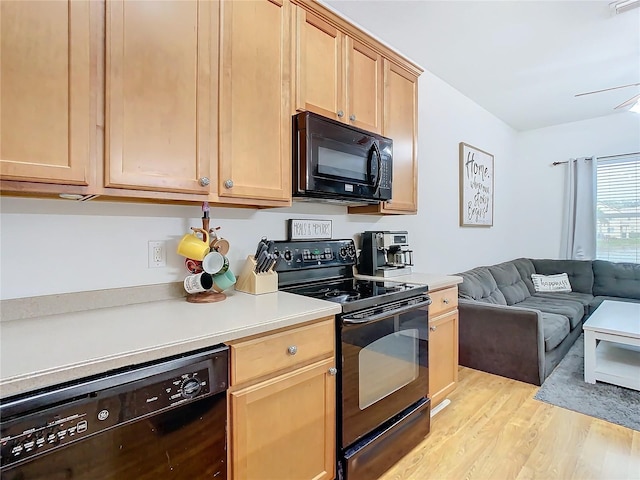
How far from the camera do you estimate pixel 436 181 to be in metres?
3.34

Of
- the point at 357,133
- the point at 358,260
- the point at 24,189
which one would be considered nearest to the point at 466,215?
the point at 358,260

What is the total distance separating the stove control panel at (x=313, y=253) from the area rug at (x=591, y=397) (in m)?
1.74

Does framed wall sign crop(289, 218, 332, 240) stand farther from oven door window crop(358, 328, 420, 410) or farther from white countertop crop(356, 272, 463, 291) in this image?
oven door window crop(358, 328, 420, 410)

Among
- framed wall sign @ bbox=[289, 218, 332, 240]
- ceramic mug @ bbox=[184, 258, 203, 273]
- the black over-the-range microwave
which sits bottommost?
ceramic mug @ bbox=[184, 258, 203, 273]

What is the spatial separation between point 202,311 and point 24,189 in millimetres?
682

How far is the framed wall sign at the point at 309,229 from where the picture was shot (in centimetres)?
207

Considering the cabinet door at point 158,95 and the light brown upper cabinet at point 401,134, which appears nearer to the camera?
the cabinet door at point 158,95

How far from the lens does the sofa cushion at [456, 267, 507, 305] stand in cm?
314

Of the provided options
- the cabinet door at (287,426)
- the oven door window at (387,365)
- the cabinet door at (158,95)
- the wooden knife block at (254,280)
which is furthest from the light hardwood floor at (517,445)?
the cabinet door at (158,95)

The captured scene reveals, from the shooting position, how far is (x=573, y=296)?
13.6 feet

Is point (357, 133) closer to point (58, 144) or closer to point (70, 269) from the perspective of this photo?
point (58, 144)

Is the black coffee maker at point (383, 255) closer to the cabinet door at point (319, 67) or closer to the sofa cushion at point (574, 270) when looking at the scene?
the cabinet door at point (319, 67)

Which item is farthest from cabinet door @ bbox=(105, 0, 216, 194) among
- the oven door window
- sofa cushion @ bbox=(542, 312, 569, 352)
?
sofa cushion @ bbox=(542, 312, 569, 352)

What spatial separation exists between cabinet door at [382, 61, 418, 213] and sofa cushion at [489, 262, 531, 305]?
1.88m
